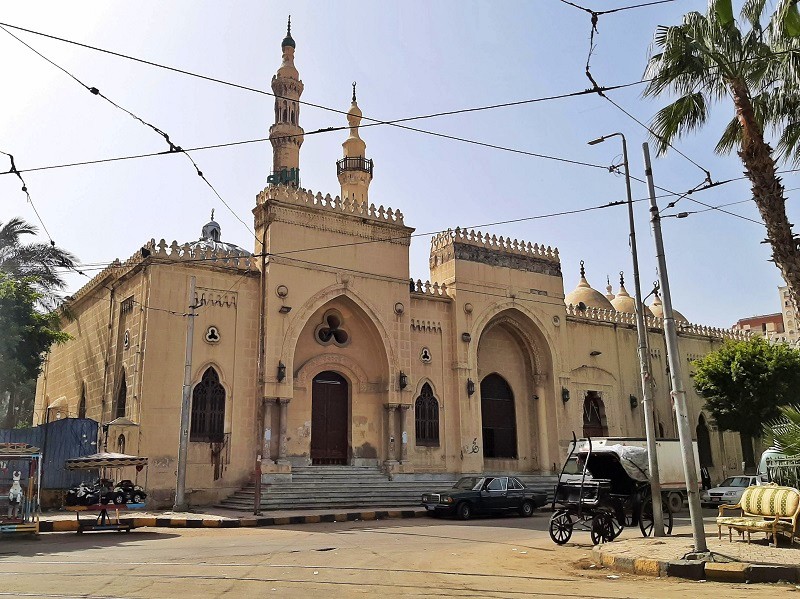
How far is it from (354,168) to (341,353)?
31.6 ft

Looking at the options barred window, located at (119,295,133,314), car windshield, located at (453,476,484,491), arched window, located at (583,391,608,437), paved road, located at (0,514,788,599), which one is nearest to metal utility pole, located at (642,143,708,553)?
paved road, located at (0,514,788,599)

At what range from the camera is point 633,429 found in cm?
2833

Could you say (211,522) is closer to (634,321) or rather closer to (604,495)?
(604,495)

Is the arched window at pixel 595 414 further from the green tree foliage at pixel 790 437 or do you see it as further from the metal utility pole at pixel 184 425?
the green tree foliage at pixel 790 437

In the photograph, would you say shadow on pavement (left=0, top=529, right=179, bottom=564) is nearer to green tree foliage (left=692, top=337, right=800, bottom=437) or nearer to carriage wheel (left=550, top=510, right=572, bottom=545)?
carriage wheel (left=550, top=510, right=572, bottom=545)

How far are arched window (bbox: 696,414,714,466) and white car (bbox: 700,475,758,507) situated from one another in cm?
929

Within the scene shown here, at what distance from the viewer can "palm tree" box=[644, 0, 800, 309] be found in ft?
38.2

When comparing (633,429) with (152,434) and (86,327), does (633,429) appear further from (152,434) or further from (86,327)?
(86,327)

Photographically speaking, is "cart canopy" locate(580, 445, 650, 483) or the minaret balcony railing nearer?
"cart canopy" locate(580, 445, 650, 483)

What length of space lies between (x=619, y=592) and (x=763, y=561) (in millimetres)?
2370

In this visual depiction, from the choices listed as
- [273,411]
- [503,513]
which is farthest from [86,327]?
[503,513]

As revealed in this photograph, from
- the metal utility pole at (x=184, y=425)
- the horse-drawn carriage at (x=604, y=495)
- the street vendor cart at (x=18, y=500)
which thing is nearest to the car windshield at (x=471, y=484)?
the horse-drawn carriage at (x=604, y=495)

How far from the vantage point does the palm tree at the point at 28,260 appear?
21156mm

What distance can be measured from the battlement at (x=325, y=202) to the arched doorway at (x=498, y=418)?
7.21 meters
